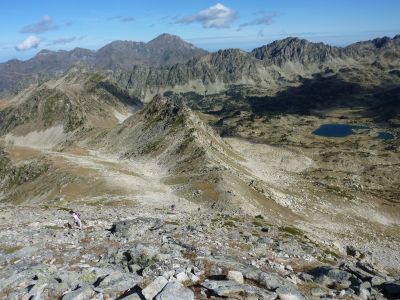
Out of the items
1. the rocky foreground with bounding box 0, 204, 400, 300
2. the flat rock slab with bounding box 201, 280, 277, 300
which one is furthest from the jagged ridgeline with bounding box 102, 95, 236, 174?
the flat rock slab with bounding box 201, 280, 277, 300

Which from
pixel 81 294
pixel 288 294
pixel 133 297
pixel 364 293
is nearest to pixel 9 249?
pixel 81 294

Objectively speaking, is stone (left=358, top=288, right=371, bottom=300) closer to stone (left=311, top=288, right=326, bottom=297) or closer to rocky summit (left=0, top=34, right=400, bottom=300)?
rocky summit (left=0, top=34, right=400, bottom=300)

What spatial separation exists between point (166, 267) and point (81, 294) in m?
5.36

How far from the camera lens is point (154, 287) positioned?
74.2 ft

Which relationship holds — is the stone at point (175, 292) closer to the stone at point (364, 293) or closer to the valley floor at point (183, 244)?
the valley floor at point (183, 244)

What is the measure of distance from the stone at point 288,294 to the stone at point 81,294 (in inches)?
404

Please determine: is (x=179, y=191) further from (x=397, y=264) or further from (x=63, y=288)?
(x=63, y=288)

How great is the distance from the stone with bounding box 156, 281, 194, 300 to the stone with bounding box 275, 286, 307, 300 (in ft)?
16.4

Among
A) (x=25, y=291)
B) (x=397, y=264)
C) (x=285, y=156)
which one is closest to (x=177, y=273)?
(x=25, y=291)

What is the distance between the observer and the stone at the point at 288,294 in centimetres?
2297

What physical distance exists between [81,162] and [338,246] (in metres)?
76.2

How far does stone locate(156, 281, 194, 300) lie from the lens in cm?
2164

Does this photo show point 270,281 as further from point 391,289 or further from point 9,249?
point 9,249

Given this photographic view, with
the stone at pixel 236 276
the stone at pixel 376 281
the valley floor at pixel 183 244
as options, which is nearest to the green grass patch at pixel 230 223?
the valley floor at pixel 183 244
